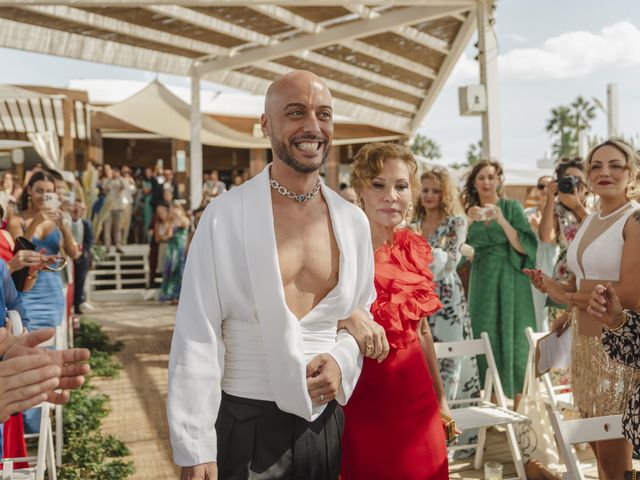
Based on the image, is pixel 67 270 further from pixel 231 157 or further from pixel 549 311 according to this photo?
pixel 231 157

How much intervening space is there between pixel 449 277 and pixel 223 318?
8.92ft

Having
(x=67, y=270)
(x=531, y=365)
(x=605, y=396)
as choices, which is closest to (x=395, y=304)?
(x=605, y=396)

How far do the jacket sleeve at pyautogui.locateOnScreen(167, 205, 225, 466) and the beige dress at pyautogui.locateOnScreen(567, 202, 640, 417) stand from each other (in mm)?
1913

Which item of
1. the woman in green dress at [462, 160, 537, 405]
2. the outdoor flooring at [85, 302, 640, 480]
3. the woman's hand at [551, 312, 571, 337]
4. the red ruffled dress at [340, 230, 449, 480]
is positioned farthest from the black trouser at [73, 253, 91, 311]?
the red ruffled dress at [340, 230, 449, 480]

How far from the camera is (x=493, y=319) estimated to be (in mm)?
4551

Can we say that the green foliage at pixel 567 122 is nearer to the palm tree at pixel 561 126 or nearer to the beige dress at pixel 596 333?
the palm tree at pixel 561 126

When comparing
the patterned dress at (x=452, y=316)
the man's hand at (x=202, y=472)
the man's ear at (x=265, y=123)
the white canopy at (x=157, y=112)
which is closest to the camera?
the man's hand at (x=202, y=472)

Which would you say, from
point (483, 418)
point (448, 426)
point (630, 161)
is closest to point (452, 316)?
point (483, 418)

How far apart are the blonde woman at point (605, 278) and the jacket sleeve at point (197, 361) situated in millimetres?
1799

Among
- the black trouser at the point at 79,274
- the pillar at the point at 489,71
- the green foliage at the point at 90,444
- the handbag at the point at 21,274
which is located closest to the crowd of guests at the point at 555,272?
the pillar at the point at 489,71

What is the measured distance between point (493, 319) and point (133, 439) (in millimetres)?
2834

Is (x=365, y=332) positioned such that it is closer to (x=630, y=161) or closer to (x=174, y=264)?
(x=630, y=161)

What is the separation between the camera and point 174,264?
1121 centimetres

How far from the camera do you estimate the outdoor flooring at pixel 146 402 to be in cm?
401
